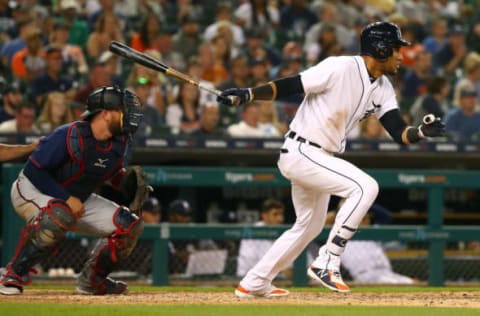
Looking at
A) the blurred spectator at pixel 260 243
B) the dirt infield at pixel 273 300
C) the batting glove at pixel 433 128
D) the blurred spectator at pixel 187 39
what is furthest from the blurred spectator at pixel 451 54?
the batting glove at pixel 433 128

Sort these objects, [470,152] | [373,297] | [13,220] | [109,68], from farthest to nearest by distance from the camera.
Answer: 1. [109,68]
2. [470,152]
3. [13,220]
4. [373,297]

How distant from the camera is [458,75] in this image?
14.2m

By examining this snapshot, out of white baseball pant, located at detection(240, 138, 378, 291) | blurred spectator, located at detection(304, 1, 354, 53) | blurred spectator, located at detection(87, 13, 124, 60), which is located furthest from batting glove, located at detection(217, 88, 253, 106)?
blurred spectator, located at detection(304, 1, 354, 53)

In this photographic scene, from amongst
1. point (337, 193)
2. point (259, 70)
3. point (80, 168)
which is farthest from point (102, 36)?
point (337, 193)

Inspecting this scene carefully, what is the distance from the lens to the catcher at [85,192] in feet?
23.4

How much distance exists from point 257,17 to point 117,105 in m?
7.78

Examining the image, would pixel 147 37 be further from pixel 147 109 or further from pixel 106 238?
pixel 106 238

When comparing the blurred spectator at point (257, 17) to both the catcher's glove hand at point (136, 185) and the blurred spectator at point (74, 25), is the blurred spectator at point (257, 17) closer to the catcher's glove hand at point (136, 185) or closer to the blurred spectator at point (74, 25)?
the blurred spectator at point (74, 25)

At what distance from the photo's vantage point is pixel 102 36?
13.0 meters

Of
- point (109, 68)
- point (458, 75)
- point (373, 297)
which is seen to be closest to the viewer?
point (373, 297)

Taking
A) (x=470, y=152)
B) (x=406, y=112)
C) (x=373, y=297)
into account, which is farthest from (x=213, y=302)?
(x=406, y=112)

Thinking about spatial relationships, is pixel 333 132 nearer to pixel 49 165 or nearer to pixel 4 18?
pixel 49 165

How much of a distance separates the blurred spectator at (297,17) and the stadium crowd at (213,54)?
13mm

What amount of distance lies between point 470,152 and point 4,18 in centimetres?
560
